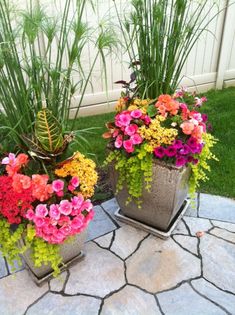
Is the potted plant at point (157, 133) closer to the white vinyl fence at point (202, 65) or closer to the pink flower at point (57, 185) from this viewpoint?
the pink flower at point (57, 185)

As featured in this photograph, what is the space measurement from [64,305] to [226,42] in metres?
3.13

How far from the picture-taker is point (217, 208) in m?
2.09

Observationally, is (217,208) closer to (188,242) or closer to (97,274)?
(188,242)

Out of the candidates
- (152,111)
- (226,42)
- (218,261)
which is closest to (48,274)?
(218,261)

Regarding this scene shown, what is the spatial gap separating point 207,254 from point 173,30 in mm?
1217

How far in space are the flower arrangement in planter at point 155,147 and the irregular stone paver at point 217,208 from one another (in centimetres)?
34

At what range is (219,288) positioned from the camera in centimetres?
162

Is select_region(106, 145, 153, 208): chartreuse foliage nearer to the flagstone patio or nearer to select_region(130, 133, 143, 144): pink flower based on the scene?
select_region(130, 133, 143, 144): pink flower

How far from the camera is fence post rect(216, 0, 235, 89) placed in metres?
3.40

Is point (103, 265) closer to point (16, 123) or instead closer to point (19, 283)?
point (19, 283)

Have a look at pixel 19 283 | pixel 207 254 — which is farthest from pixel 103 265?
pixel 207 254

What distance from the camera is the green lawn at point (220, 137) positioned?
90.4 inches

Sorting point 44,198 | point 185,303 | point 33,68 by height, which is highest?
point 33,68

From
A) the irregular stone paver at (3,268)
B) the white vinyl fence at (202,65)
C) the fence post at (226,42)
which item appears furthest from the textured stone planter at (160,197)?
the fence post at (226,42)
